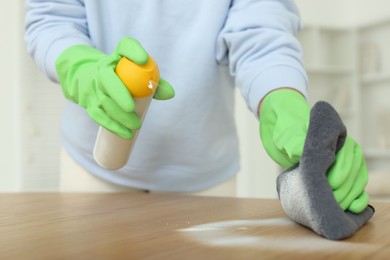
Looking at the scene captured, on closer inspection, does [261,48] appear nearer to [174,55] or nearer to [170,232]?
[174,55]

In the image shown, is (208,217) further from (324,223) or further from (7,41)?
(7,41)

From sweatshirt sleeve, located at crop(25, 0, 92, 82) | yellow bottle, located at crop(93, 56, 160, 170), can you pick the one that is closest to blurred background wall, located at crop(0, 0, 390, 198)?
sweatshirt sleeve, located at crop(25, 0, 92, 82)

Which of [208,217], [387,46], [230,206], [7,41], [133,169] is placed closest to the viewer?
[208,217]

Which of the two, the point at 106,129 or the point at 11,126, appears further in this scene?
the point at 11,126

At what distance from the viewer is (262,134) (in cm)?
77

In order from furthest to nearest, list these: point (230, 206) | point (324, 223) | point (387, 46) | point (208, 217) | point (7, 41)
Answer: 1. point (387, 46)
2. point (7, 41)
3. point (230, 206)
4. point (208, 217)
5. point (324, 223)

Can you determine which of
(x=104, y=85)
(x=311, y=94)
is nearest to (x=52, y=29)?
(x=104, y=85)

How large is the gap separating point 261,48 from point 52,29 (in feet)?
1.23

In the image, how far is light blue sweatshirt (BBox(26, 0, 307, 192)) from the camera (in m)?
1.00

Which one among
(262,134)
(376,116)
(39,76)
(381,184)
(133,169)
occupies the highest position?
(262,134)

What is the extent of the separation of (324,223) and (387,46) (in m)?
3.72

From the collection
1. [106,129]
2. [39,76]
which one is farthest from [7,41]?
[106,129]

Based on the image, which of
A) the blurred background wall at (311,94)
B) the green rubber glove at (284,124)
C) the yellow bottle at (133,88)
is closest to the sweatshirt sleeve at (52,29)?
the yellow bottle at (133,88)

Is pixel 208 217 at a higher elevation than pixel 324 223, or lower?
lower
